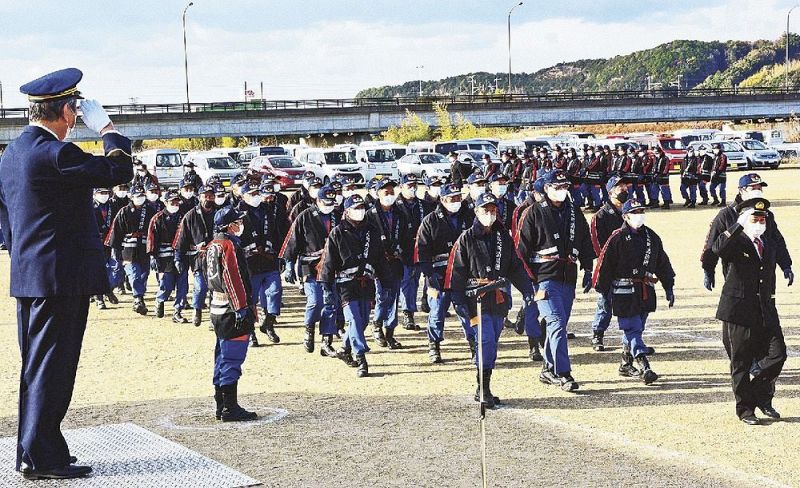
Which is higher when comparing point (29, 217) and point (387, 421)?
point (29, 217)

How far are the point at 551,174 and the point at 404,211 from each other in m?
2.78

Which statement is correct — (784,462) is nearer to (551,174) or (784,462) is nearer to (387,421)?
(387,421)

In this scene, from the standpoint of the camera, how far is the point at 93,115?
6242mm

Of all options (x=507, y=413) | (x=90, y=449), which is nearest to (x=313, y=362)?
(x=507, y=413)

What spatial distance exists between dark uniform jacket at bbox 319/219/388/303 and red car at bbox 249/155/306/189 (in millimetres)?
30226

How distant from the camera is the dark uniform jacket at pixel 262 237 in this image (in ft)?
44.6

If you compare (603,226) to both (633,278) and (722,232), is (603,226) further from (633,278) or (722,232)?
(722,232)

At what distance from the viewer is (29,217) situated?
637 centimetres

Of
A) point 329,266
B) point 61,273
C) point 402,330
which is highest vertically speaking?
point 61,273

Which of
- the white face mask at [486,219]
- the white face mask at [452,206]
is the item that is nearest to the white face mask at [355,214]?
the white face mask at [452,206]

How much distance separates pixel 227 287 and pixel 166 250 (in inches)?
262

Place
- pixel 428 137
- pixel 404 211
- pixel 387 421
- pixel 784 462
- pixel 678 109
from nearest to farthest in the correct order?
1. pixel 784 462
2. pixel 387 421
3. pixel 404 211
4. pixel 428 137
5. pixel 678 109

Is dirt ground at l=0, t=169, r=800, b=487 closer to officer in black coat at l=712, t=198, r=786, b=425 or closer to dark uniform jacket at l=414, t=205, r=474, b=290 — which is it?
officer in black coat at l=712, t=198, r=786, b=425

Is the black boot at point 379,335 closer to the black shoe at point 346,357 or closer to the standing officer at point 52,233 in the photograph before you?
the black shoe at point 346,357
